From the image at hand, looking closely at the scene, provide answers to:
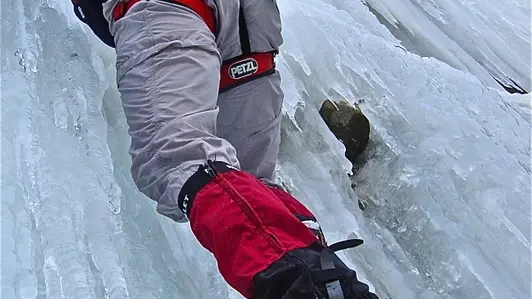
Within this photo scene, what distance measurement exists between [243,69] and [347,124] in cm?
90

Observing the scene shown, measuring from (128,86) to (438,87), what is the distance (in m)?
1.46

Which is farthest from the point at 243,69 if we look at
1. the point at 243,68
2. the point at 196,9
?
the point at 196,9

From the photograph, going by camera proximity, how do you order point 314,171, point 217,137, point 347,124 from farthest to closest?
point 347,124 → point 314,171 → point 217,137

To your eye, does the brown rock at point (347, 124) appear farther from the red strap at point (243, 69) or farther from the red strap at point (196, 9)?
the red strap at point (196, 9)

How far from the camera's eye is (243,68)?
1.31 meters

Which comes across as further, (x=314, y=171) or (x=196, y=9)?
(x=314, y=171)

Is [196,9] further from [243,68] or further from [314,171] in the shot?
[314,171]

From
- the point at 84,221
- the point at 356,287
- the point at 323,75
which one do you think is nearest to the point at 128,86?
the point at 84,221

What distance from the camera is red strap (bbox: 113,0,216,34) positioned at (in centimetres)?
109

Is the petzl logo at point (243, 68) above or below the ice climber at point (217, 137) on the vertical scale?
below

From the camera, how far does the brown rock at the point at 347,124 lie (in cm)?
216

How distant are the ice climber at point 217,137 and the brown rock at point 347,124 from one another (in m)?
0.81

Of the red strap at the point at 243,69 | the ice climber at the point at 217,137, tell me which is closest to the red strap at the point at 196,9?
the ice climber at the point at 217,137

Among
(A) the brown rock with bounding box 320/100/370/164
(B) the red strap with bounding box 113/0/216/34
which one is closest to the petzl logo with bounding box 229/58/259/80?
(B) the red strap with bounding box 113/0/216/34
